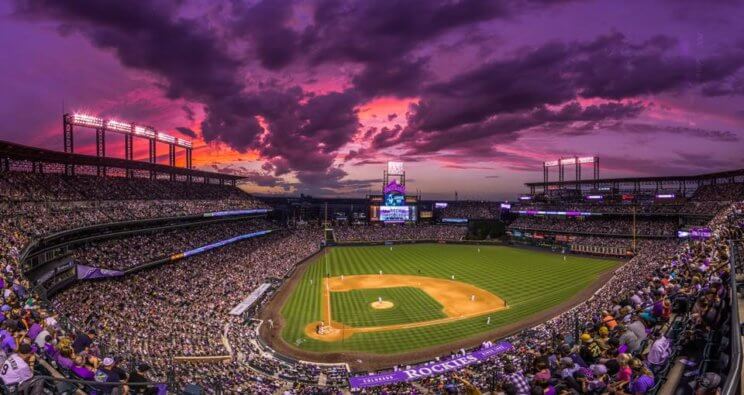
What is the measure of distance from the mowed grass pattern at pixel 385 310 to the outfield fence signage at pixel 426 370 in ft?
29.8

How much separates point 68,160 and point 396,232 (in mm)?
58865

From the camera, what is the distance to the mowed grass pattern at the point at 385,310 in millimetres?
33272

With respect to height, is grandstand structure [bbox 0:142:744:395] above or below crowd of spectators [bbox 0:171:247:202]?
below

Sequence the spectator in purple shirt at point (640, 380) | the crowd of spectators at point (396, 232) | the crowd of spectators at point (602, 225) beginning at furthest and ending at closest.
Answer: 1. the crowd of spectators at point (396, 232)
2. the crowd of spectators at point (602, 225)
3. the spectator in purple shirt at point (640, 380)

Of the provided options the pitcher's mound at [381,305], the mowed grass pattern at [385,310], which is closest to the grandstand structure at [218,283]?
the mowed grass pattern at [385,310]

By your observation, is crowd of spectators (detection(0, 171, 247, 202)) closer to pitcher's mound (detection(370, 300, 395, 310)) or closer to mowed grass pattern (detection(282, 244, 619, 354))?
mowed grass pattern (detection(282, 244, 619, 354))

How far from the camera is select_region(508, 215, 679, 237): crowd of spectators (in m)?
61.4

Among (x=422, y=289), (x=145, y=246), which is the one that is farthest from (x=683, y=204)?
(x=145, y=246)

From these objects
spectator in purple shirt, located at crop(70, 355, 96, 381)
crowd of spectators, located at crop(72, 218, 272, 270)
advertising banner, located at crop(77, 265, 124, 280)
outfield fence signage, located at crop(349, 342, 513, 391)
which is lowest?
outfield fence signage, located at crop(349, 342, 513, 391)

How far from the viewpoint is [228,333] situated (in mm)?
27688

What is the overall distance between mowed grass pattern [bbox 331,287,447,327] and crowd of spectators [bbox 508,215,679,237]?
43155 millimetres

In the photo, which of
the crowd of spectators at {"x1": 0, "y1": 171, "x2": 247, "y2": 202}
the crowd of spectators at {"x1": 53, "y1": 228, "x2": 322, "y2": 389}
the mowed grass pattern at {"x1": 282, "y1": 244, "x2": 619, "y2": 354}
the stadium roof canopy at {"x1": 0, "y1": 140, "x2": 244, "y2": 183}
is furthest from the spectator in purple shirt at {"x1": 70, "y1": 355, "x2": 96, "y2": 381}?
the stadium roof canopy at {"x1": 0, "y1": 140, "x2": 244, "y2": 183}

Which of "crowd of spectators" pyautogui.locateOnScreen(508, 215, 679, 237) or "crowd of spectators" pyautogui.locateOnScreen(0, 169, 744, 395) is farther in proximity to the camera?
"crowd of spectators" pyautogui.locateOnScreen(508, 215, 679, 237)

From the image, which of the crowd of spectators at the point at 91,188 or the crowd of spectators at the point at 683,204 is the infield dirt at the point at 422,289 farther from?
the crowd of spectators at the point at 683,204
